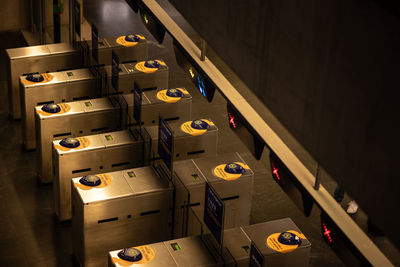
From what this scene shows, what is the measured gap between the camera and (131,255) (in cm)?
633

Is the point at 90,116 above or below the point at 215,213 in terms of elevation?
below

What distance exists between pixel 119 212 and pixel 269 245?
5.47ft

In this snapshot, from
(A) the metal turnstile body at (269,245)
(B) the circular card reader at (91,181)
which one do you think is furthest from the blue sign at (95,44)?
(A) the metal turnstile body at (269,245)

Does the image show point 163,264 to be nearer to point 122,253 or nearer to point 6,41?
point 122,253

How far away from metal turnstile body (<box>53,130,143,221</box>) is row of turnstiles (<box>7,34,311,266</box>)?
12mm

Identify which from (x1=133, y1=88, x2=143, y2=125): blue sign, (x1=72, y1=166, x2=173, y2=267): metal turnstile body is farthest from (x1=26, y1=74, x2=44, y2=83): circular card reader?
(x1=72, y1=166, x2=173, y2=267): metal turnstile body

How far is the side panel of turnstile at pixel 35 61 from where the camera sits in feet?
32.8

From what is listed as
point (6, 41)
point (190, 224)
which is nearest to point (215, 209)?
point (190, 224)

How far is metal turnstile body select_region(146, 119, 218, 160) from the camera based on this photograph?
8.29 metres

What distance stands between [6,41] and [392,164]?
35.8ft

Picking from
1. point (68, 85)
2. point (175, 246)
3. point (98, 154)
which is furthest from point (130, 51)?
point (175, 246)

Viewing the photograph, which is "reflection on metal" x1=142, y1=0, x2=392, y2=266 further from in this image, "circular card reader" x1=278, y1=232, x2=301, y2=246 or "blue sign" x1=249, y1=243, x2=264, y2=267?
"circular card reader" x1=278, y1=232, x2=301, y2=246

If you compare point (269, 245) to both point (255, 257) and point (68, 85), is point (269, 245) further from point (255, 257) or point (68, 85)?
point (68, 85)

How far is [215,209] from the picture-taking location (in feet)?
20.3
